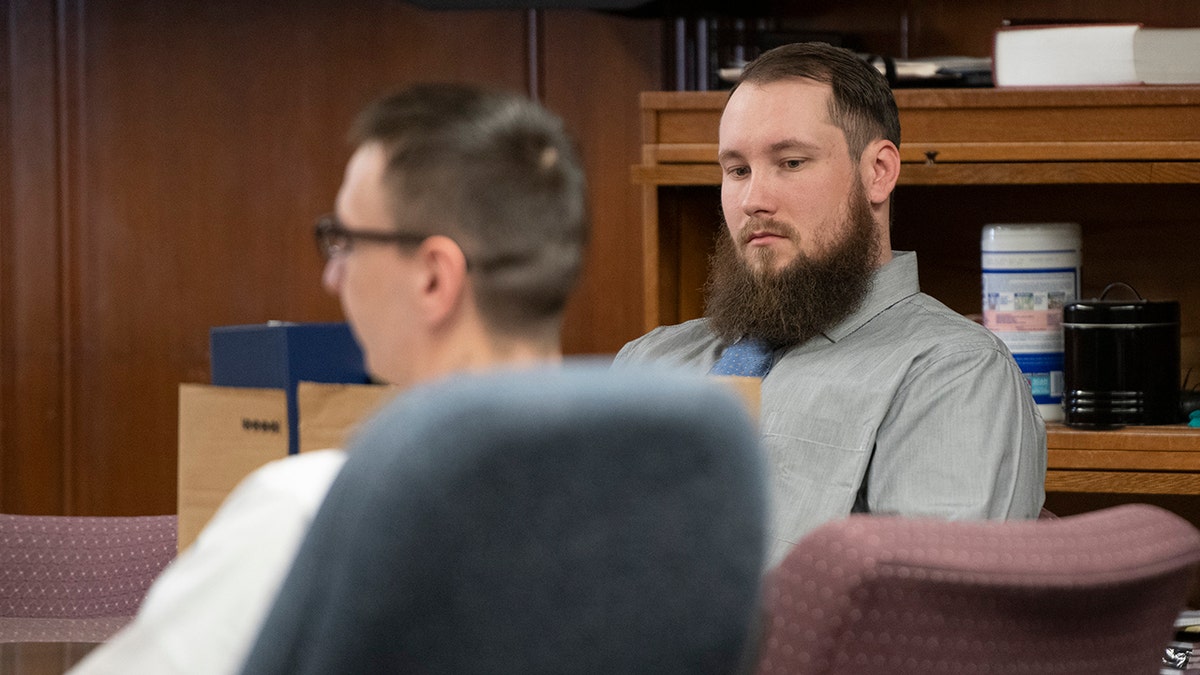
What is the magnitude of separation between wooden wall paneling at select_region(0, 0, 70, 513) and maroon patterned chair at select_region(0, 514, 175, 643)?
44.8 inches

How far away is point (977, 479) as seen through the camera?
5.36ft

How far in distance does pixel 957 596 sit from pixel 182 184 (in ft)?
8.20

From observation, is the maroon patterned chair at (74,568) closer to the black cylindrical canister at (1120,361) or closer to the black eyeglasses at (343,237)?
the black eyeglasses at (343,237)

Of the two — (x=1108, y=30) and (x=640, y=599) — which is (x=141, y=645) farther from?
(x=1108, y=30)

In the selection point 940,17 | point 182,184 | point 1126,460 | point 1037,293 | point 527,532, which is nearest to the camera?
point 527,532

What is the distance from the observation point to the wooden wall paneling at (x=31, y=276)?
10.2ft

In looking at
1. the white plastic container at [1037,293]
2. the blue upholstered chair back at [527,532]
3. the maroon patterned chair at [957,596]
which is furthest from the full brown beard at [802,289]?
the blue upholstered chair back at [527,532]

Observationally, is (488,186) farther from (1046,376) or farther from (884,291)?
(1046,376)

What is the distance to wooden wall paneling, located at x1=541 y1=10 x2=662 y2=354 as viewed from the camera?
9.65ft

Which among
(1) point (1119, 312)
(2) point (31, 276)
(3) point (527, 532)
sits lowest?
(3) point (527, 532)

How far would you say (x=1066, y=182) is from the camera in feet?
7.68

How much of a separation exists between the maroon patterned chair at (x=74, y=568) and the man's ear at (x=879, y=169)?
1.10 meters

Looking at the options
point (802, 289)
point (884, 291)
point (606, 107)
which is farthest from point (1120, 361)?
point (606, 107)

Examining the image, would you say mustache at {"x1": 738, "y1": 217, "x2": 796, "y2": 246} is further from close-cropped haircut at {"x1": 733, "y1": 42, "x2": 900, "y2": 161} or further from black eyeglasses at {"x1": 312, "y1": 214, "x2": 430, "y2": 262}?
black eyeglasses at {"x1": 312, "y1": 214, "x2": 430, "y2": 262}
